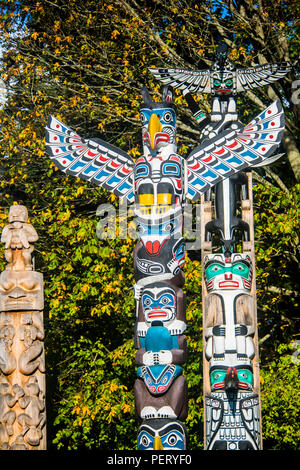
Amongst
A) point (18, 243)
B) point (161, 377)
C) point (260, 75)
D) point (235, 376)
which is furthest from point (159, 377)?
point (260, 75)

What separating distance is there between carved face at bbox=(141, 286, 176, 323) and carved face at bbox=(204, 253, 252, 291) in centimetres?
103

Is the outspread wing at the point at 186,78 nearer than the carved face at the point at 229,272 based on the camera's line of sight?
No

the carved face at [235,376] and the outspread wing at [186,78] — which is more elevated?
the outspread wing at [186,78]

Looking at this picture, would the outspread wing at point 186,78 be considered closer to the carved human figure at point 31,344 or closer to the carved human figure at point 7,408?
the carved human figure at point 31,344

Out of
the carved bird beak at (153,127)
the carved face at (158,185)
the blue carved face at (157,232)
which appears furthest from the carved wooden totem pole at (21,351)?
the carved bird beak at (153,127)

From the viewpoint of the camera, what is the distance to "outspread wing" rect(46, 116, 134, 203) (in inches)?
448

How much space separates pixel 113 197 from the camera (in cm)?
1480

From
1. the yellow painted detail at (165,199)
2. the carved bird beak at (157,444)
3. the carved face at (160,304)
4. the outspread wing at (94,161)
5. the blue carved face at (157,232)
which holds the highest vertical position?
the outspread wing at (94,161)

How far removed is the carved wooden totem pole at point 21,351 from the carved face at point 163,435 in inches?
49.9

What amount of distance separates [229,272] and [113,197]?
4331 millimetres

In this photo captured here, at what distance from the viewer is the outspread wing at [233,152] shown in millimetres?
11188

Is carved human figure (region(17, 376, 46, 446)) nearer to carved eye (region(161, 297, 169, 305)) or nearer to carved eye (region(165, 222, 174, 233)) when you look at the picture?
carved eye (region(161, 297, 169, 305))

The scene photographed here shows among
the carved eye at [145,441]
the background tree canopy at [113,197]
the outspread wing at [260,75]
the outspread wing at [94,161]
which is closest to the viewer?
the carved eye at [145,441]

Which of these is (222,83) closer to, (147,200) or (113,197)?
(147,200)
